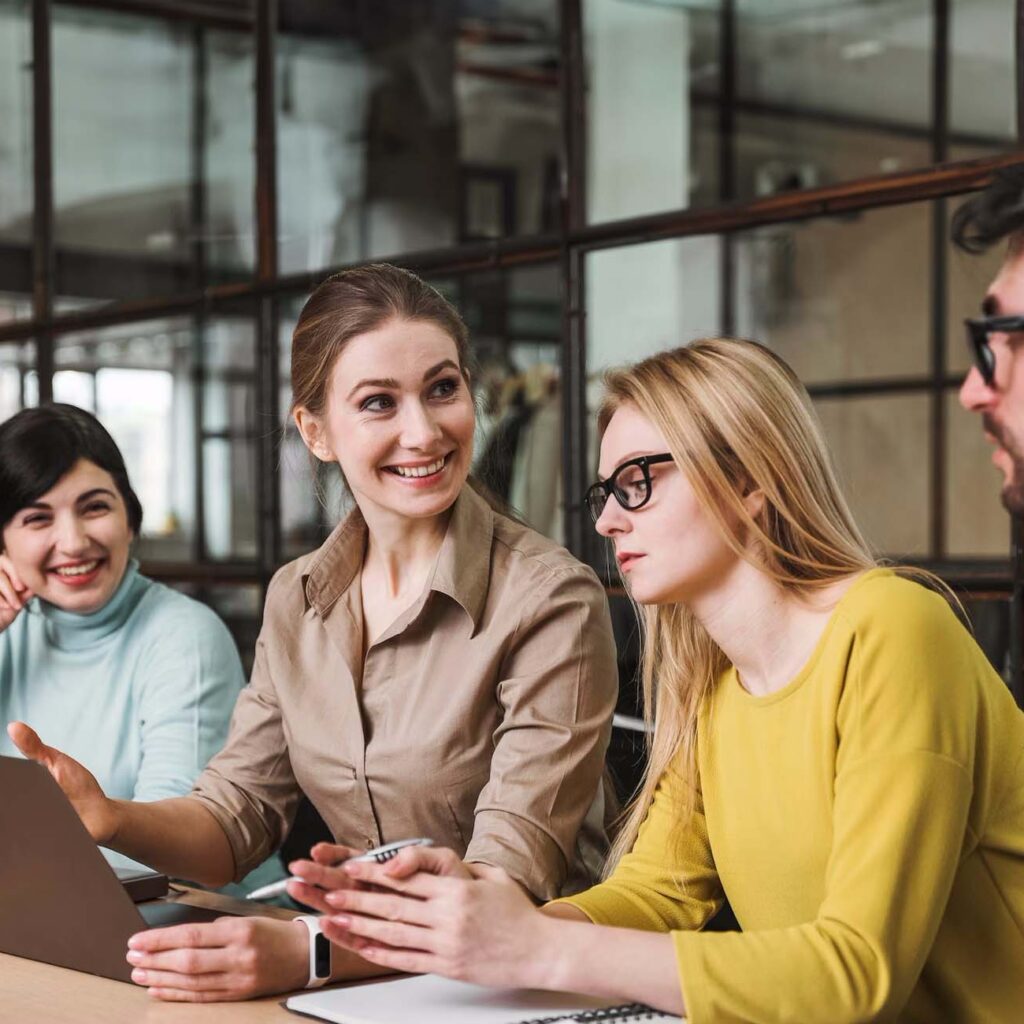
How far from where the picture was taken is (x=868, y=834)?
→ 1.33 metres

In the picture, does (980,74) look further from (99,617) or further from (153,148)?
(99,617)

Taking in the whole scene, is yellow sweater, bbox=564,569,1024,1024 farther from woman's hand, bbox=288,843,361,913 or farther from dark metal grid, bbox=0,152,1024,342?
dark metal grid, bbox=0,152,1024,342

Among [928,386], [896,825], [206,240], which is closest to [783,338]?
[928,386]

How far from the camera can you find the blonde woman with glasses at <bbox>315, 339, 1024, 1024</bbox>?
1300 mm

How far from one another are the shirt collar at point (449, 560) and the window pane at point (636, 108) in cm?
248

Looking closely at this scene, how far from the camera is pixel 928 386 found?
20.3ft

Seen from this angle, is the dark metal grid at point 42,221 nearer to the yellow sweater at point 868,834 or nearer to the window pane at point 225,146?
the window pane at point 225,146

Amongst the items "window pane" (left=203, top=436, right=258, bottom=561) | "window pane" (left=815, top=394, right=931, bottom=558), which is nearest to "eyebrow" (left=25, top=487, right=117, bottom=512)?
"window pane" (left=203, top=436, right=258, bottom=561)

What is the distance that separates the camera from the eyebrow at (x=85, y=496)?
256 cm

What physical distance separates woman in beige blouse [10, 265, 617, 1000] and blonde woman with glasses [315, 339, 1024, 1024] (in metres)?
0.23

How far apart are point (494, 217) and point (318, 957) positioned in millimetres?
6800

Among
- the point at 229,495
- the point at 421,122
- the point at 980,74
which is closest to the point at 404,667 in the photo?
the point at 229,495

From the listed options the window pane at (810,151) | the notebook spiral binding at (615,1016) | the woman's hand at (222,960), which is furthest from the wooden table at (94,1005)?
the window pane at (810,151)

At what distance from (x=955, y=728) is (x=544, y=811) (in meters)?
0.63
